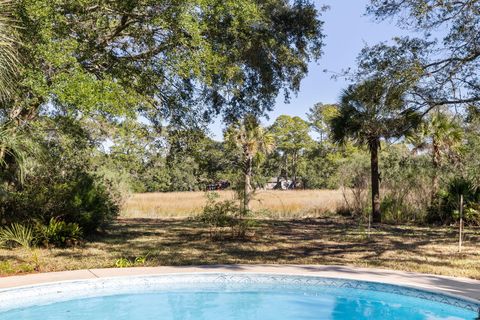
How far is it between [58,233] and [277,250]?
4979 mm

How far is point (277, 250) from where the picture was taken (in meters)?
11.4

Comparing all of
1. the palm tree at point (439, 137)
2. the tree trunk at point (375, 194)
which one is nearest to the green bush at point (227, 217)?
the tree trunk at point (375, 194)

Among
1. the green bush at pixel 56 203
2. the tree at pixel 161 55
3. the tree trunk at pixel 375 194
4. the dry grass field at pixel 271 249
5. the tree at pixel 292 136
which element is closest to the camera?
the tree at pixel 161 55

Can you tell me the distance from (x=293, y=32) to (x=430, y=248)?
687cm

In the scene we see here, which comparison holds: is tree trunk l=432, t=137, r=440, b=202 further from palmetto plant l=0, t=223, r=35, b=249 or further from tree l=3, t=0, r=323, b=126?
palmetto plant l=0, t=223, r=35, b=249

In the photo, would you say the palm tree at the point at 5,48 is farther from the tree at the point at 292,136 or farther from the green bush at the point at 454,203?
the tree at the point at 292,136

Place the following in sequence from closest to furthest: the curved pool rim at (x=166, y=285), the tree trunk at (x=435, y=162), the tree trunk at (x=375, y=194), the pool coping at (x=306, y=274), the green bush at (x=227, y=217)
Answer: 1. the curved pool rim at (x=166, y=285)
2. the pool coping at (x=306, y=274)
3. the green bush at (x=227, y=217)
4. the tree trunk at (x=375, y=194)
5. the tree trunk at (x=435, y=162)

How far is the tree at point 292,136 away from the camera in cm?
5903

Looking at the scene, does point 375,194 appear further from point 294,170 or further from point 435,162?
point 294,170

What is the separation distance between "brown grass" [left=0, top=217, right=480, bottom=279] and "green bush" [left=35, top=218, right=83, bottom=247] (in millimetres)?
351

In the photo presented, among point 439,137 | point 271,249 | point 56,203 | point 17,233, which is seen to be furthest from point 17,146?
point 439,137

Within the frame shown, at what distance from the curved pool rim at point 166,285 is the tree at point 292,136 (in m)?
50.7

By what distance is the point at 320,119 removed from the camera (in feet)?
206

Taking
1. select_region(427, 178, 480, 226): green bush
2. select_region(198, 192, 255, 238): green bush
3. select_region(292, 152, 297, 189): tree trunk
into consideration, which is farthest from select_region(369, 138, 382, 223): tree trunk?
select_region(292, 152, 297, 189): tree trunk
